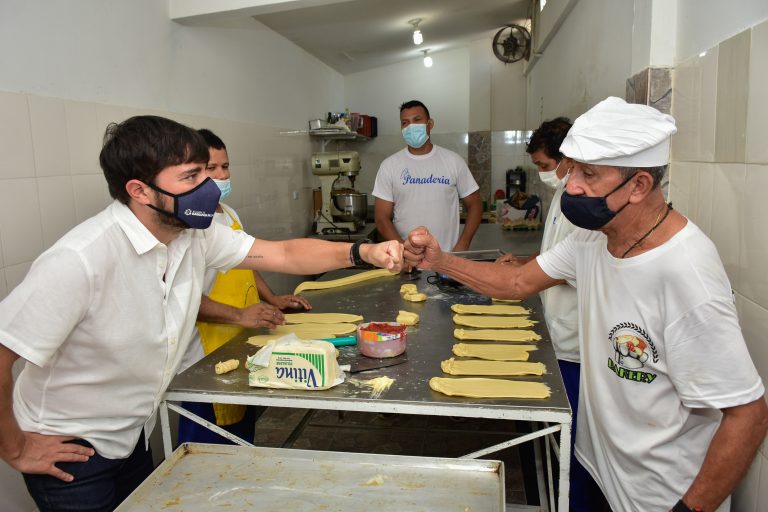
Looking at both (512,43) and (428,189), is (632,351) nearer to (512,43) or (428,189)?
(428,189)

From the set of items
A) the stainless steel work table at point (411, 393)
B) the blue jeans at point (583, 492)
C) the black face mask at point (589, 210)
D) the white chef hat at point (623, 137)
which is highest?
the white chef hat at point (623, 137)

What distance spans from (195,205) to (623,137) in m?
1.21

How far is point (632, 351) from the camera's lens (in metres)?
1.53

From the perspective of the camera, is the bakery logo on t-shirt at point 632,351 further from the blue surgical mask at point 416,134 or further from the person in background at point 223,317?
the blue surgical mask at point 416,134

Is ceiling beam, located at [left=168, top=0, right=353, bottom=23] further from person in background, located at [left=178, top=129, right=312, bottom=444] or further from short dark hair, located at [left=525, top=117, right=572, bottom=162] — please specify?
short dark hair, located at [left=525, top=117, right=572, bottom=162]

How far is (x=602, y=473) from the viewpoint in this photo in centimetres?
173

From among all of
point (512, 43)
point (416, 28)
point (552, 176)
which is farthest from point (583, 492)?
point (512, 43)

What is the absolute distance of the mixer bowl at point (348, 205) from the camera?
543 cm

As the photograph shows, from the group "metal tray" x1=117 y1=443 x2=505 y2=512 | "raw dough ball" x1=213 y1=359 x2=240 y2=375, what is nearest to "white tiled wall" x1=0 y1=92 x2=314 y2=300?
"raw dough ball" x1=213 y1=359 x2=240 y2=375

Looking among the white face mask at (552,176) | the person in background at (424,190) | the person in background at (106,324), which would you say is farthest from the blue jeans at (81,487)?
the person in background at (424,190)

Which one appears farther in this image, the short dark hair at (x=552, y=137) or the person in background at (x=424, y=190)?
the person in background at (x=424, y=190)

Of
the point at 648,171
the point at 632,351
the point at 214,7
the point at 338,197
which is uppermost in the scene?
the point at 214,7

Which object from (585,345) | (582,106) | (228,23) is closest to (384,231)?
(582,106)

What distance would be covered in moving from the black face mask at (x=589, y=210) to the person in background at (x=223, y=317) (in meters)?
1.29
